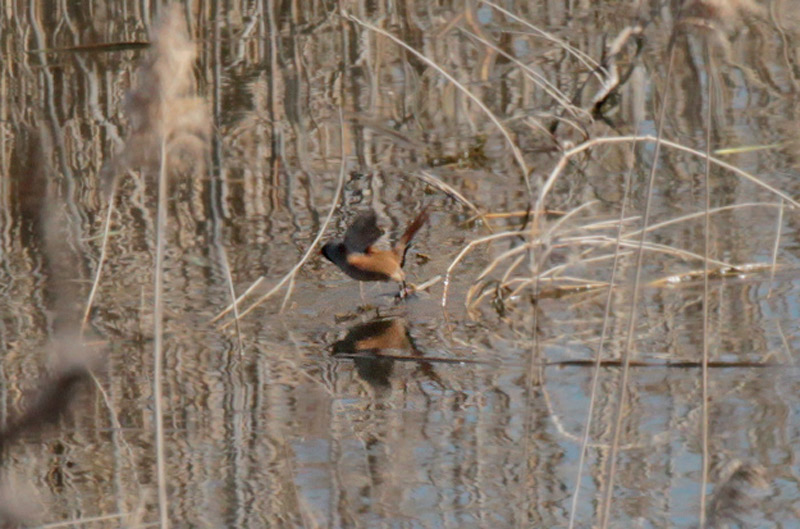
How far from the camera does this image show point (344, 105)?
669 cm

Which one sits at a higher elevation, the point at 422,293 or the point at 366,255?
the point at 366,255

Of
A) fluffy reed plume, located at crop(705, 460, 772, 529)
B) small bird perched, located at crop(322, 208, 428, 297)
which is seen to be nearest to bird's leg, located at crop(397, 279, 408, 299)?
small bird perched, located at crop(322, 208, 428, 297)

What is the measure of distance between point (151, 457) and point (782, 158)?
10.6ft

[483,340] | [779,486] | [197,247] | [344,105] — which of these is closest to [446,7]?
[344,105]

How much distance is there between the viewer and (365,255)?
14.5ft

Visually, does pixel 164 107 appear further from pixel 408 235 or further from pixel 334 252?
pixel 408 235

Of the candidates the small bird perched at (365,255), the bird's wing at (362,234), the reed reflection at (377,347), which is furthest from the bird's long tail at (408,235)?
Result: the reed reflection at (377,347)

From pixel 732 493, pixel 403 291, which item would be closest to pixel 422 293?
pixel 403 291

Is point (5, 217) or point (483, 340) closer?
point (483, 340)

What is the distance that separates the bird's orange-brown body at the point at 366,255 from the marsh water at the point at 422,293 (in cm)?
14

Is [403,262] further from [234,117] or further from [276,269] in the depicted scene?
[234,117]

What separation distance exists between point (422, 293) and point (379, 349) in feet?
1.59

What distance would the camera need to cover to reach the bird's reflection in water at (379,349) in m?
3.85

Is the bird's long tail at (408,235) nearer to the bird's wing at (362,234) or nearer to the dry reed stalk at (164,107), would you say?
the bird's wing at (362,234)
